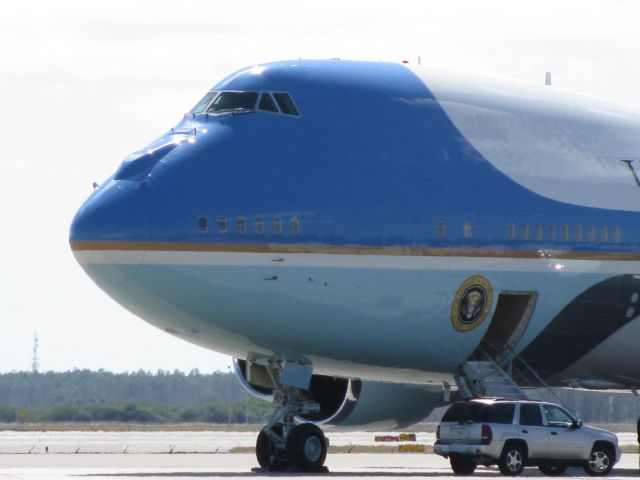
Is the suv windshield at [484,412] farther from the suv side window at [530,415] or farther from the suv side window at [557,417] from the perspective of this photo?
the suv side window at [557,417]

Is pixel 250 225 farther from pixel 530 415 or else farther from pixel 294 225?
pixel 530 415

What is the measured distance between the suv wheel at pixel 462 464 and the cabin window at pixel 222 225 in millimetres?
6144

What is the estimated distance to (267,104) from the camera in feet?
106

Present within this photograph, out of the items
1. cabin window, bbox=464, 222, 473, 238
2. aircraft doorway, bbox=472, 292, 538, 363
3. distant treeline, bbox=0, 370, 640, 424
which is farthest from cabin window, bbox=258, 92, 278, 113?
distant treeline, bbox=0, 370, 640, 424

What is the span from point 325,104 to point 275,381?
5.26m

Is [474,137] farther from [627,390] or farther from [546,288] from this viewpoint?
[627,390]

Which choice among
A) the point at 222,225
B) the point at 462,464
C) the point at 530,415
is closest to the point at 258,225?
the point at 222,225

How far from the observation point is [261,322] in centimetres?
3141

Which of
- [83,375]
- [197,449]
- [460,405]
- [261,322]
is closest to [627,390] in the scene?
[460,405]

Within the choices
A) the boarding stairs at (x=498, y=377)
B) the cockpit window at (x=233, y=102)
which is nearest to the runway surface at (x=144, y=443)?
the boarding stairs at (x=498, y=377)

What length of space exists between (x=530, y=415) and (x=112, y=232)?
8.21 m

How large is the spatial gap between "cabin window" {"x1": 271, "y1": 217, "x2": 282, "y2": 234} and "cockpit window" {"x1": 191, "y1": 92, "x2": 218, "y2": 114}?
9.91 feet

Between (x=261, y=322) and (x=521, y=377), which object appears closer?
(x=261, y=322)

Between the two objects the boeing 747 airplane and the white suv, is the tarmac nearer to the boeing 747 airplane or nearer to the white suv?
the white suv
